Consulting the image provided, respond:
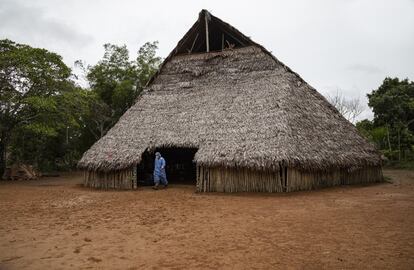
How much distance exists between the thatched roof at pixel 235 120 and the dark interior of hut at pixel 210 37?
0.34 ft

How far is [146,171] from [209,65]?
521 cm

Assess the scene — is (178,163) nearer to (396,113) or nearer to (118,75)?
(118,75)

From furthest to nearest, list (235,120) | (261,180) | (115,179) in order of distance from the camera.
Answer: (115,179)
(235,120)
(261,180)

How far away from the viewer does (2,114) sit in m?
15.4

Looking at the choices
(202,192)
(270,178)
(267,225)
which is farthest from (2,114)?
(267,225)

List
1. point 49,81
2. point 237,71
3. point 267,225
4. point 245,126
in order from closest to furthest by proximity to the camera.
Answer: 1. point 267,225
2. point 245,126
3. point 237,71
4. point 49,81

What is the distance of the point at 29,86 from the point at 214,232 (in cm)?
1278

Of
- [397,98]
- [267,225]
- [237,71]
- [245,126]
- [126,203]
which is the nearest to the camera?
[267,225]

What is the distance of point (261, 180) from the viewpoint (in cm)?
1042

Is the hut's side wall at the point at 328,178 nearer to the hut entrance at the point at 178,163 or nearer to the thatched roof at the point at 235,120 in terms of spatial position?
the thatched roof at the point at 235,120

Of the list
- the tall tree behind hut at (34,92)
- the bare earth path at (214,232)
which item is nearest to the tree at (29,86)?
the tall tree behind hut at (34,92)

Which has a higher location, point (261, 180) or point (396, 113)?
point (396, 113)

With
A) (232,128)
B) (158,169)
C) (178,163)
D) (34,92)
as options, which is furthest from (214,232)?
(34,92)

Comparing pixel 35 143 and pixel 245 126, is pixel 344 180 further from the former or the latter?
pixel 35 143
